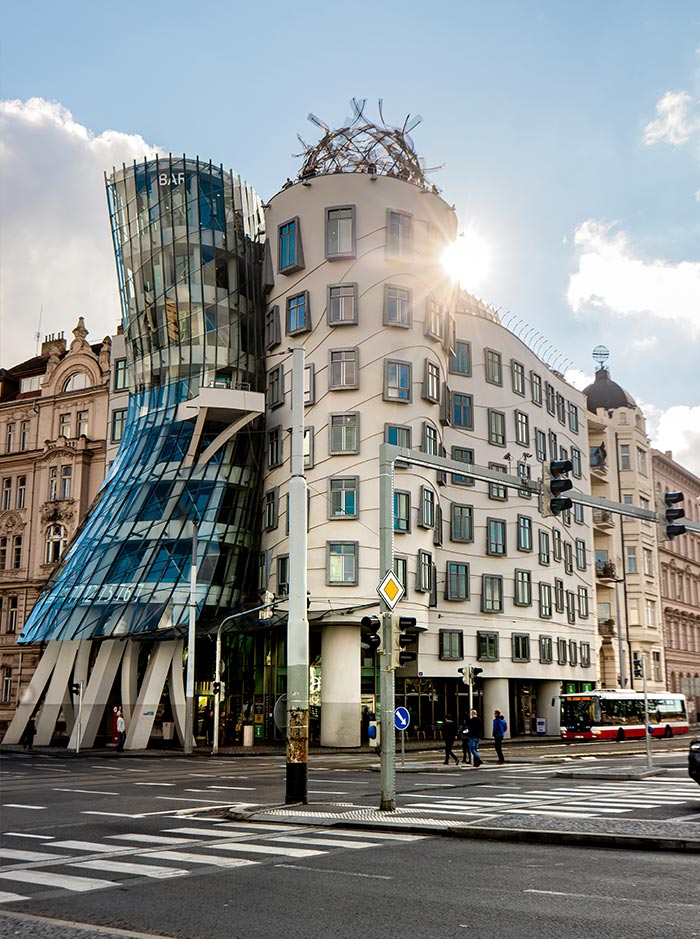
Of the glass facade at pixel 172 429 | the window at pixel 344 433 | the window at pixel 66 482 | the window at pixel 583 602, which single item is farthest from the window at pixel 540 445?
the window at pixel 66 482

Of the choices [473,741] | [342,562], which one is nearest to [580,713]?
[342,562]

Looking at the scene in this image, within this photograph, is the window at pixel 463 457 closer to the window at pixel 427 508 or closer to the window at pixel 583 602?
the window at pixel 427 508

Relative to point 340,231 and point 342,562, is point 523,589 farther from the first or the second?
point 340,231

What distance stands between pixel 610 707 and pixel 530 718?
9.11 m

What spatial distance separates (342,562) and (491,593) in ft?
43.1

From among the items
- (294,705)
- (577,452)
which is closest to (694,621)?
(577,452)

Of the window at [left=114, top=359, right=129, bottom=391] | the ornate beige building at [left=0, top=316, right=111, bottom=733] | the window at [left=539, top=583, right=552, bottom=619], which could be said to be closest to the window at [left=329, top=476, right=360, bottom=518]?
the window at [left=539, top=583, right=552, bottom=619]

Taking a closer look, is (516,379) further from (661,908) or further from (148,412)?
(661,908)

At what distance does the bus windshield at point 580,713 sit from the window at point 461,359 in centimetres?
1961

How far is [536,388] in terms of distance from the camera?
66688 mm

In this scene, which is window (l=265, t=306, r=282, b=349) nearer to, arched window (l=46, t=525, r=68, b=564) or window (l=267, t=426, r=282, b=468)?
window (l=267, t=426, r=282, b=468)

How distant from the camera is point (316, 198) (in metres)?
53.6

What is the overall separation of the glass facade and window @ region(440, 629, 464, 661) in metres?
10.6

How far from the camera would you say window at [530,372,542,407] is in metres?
66.0
